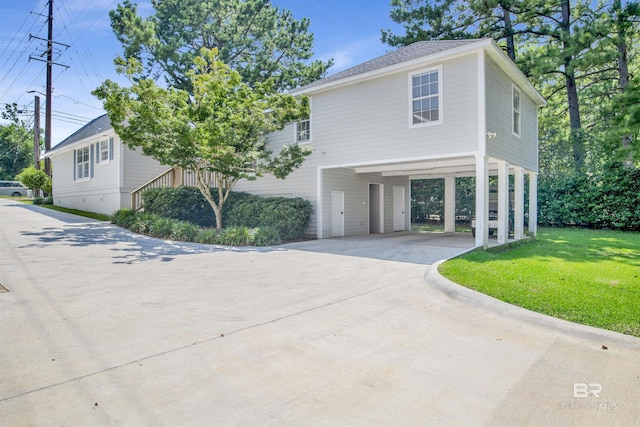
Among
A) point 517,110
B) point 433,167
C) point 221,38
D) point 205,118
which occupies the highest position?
point 221,38

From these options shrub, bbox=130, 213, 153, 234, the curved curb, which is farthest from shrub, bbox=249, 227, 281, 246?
the curved curb

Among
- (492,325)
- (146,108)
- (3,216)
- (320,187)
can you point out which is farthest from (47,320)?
(3,216)

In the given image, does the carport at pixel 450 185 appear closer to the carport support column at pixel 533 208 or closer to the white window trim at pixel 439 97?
the carport support column at pixel 533 208

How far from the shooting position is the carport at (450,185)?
32.3ft

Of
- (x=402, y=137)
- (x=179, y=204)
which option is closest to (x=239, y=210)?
(x=179, y=204)

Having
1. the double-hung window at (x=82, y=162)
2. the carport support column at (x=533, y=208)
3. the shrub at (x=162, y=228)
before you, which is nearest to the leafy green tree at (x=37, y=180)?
the double-hung window at (x=82, y=162)

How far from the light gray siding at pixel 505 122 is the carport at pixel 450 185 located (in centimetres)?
34

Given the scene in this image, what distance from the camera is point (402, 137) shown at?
1101cm

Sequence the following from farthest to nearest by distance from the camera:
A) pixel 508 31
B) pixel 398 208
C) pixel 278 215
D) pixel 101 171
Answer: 1. pixel 508 31
2. pixel 101 171
3. pixel 398 208
4. pixel 278 215

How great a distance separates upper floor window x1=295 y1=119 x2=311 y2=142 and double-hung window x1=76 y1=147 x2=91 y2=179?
12.3 metres

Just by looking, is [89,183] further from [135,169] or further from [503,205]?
[503,205]

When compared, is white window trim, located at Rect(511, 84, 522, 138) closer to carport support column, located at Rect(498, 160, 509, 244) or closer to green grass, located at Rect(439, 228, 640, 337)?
carport support column, located at Rect(498, 160, 509, 244)

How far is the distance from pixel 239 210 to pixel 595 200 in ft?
47.0

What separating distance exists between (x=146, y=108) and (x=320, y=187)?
5912 millimetres
